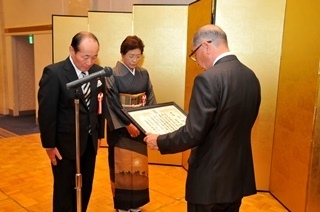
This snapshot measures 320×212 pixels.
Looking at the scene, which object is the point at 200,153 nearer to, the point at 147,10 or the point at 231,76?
the point at 231,76

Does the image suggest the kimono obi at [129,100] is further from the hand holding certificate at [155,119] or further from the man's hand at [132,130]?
the hand holding certificate at [155,119]

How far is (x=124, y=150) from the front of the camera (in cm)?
256

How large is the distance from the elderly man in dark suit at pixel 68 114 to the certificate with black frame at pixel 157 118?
1.05 ft

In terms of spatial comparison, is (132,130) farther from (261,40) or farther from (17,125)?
(17,125)

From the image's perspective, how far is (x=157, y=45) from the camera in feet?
12.5

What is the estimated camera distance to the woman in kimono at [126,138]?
2.53 meters

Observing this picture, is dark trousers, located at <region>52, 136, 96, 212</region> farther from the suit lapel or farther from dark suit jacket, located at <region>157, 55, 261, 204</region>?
dark suit jacket, located at <region>157, 55, 261, 204</region>

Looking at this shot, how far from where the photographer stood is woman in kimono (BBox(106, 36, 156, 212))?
2529 millimetres

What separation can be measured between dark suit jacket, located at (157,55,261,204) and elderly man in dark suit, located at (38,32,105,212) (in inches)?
25.3

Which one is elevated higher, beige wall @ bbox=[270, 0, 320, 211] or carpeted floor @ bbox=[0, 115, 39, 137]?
beige wall @ bbox=[270, 0, 320, 211]

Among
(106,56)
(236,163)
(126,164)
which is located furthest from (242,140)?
(106,56)

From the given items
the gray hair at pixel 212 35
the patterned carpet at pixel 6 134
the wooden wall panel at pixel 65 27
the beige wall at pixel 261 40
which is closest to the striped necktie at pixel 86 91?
the gray hair at pixel 212 35

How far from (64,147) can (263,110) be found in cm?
202

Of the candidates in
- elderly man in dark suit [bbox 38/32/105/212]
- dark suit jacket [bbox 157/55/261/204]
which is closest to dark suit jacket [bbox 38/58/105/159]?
elderly man in dark suit [bbox 38/32/105/212]
